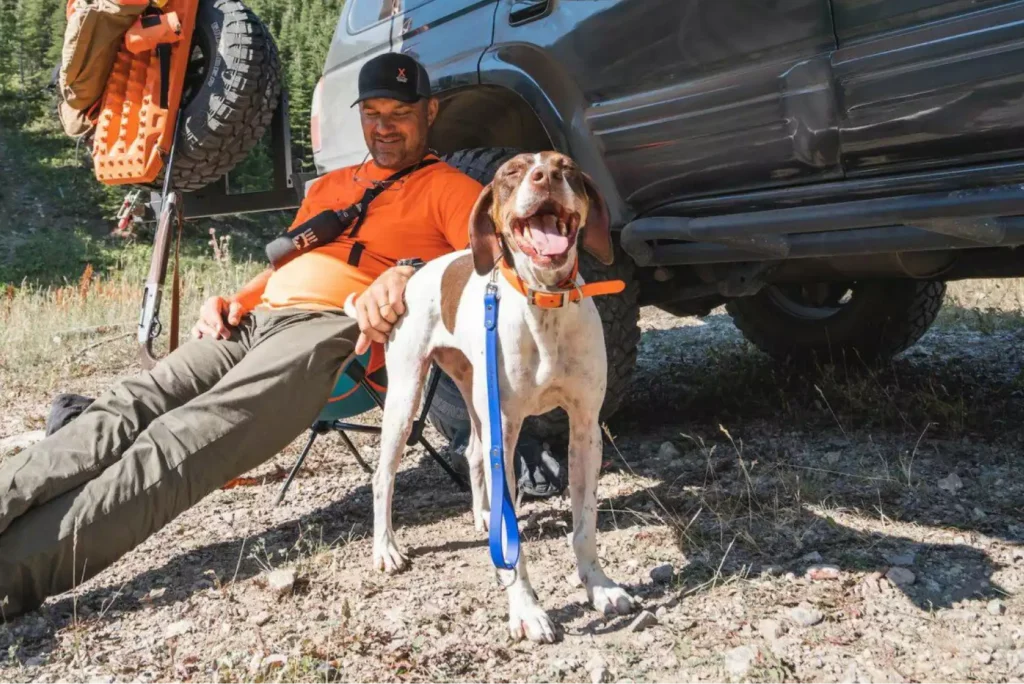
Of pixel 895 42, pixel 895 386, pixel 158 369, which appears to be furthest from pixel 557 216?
pixel 895 386

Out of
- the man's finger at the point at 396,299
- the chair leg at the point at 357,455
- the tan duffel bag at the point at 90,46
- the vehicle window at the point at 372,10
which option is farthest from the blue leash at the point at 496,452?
the tan duffel bag at the point at 90,46

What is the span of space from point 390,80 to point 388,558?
1.59m

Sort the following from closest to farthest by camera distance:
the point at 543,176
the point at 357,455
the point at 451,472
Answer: the point at 543,176 → the point at 451,472 → the point at 357,455

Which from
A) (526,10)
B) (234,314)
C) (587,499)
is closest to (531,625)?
(587,499)

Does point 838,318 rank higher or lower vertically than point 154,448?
lower

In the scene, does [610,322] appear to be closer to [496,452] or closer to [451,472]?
[451,472]

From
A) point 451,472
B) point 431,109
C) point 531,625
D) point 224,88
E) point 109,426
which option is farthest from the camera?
point 224,88

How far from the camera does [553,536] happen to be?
9.42 feet

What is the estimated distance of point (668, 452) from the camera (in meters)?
3.48

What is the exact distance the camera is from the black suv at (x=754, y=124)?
2.15m

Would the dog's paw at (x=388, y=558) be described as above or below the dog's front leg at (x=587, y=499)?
below

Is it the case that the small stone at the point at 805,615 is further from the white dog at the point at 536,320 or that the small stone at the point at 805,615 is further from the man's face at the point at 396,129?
the man's face at the point at 396,129

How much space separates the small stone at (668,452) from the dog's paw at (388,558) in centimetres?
121

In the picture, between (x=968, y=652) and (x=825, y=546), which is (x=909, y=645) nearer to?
(x=968, y=652)
